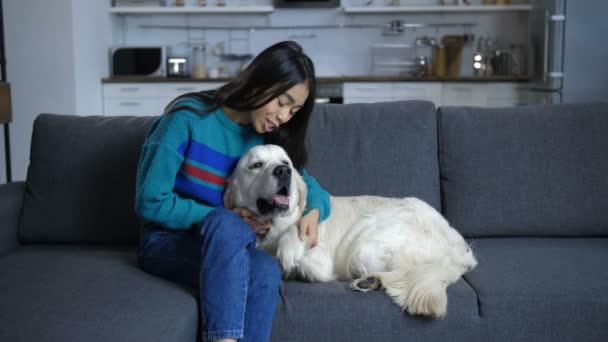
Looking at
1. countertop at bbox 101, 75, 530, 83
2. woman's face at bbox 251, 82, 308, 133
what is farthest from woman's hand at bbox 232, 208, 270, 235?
countertop at bbox 101, 75, 530, 83

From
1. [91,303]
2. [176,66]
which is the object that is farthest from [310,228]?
[176,66]

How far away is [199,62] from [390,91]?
2087mm

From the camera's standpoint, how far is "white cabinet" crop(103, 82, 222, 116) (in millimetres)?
6293

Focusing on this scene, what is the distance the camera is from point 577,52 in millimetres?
5340

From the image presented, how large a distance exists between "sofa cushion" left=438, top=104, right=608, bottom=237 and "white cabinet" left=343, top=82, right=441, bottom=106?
3530 mm

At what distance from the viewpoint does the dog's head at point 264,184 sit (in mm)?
1991

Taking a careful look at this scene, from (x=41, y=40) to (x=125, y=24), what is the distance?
146 centimetres

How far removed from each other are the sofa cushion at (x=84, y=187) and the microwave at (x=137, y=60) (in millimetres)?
3998

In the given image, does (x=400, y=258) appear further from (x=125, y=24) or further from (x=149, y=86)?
(x=125, y=24)

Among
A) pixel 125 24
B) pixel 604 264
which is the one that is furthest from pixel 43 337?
pixel 125 24

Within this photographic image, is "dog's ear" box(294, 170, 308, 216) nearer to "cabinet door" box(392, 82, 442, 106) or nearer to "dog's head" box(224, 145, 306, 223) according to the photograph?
"dog's head" box(224, 145, 306, 223)

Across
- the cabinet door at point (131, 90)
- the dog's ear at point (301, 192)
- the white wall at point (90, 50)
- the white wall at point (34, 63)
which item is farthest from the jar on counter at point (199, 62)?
the dog's ear at point (301, 192)

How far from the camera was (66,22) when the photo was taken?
18.3 feet

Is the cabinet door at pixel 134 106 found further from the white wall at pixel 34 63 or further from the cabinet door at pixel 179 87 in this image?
the white wall at pixel 34 63
